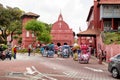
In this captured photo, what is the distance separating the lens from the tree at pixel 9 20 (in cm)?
9000

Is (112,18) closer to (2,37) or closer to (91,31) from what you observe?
(91,31)

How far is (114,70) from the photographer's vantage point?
66.0 ft

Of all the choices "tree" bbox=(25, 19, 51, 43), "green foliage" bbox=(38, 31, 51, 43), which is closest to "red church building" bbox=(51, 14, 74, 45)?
"green foliage" bbox=(38, 31, 51, 43)

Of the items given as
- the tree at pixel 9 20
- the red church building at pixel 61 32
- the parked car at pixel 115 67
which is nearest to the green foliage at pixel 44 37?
the tree at pixel 9 20

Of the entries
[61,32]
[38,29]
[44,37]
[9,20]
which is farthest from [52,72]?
[61,32]

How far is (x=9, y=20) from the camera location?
90500 millimetres

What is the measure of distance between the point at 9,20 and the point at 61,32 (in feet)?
55.0

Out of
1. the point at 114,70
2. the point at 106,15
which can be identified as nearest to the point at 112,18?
the point at 106,15

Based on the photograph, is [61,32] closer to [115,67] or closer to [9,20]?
[9,20]

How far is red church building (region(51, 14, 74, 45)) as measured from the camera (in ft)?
326

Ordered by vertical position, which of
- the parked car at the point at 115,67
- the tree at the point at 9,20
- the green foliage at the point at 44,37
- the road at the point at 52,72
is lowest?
the road at the point at 52,72

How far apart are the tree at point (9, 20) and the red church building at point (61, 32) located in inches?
384

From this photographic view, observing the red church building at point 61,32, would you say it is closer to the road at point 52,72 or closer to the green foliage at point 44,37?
the green foliage at point 44,37

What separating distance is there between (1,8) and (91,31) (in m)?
42.6
